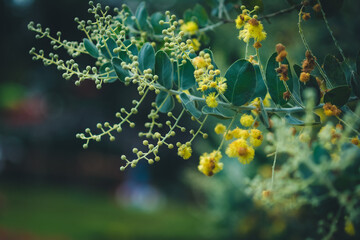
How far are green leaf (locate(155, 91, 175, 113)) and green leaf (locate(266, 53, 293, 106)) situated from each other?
29cm

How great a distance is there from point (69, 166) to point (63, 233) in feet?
19.1

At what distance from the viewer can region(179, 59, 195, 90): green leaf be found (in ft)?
3.22

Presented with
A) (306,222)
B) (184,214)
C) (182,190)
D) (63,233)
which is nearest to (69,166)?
(182,190)

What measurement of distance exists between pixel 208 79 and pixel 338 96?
0.31 metres

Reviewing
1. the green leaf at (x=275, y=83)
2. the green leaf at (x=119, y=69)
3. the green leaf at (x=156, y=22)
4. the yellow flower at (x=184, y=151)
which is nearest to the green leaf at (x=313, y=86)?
the green leaf at (x=275, y=83)

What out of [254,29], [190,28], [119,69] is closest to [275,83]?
[254,29]

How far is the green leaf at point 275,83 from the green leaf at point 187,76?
0.66 ft

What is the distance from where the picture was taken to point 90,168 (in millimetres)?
11547

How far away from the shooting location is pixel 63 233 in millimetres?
5910

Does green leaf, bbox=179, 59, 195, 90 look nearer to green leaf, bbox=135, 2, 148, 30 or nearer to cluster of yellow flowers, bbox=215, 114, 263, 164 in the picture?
cluster of yellow flowers, bbox=215, 114, 263, 164

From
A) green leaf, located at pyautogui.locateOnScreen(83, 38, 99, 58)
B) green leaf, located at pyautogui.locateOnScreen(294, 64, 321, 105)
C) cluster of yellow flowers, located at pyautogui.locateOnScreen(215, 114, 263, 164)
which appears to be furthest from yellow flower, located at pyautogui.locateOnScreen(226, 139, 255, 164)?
green leaf, located at pyautogui.locateOnScreen(83, 38, 99, 58)

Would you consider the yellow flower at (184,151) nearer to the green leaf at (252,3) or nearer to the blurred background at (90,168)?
the green leaf at (252,3)

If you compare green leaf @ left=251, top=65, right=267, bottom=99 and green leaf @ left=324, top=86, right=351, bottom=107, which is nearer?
green leaf @ left=324, top=86, right=351, bottom=107

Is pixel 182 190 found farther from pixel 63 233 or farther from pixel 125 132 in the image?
pixel 63 233
